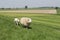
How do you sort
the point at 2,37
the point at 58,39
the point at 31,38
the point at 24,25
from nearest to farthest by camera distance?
the point at 2,37, the point at 31,38, the point at 58,39, the point at 24,25

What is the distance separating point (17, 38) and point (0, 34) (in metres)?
1.19

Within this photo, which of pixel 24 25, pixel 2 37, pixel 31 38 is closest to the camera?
pixel 2 37

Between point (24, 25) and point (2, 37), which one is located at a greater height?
point (2, 37)

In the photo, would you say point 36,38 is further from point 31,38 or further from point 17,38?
point 17,38

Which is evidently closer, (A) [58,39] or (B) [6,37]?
(B) [6,37]

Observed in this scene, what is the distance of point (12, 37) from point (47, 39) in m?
2.60

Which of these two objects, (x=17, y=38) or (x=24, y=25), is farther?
(x=24, y=25)

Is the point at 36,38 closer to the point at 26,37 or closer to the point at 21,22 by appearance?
the point at 26,37

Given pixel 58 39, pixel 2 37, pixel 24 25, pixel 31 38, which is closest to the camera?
pixel 2 37

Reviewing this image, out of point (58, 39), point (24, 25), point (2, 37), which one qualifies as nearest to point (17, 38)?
point (2, 37)

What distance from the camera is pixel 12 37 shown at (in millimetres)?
12984

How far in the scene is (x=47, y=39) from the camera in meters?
13.8

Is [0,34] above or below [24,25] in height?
above

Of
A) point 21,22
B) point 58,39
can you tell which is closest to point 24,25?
point 21,22
